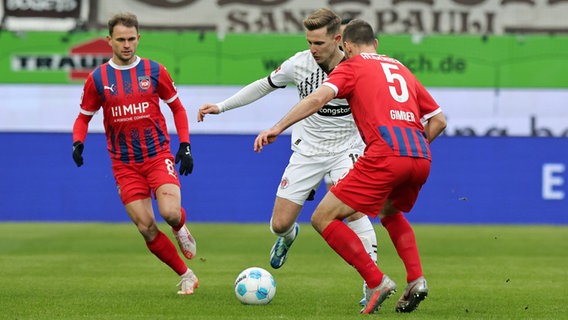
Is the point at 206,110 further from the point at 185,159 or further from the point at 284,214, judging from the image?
the point at 284,214

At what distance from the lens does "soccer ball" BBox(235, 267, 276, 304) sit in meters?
7.47

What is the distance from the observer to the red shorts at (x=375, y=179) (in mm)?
6676

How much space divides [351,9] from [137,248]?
11761 millimetres

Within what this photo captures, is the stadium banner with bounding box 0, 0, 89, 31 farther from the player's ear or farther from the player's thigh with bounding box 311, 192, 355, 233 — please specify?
the player's thigh with bounding box 311, 192, 355, 233

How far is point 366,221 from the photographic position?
7.94 metres

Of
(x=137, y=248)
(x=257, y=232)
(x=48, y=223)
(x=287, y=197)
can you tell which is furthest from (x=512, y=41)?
(x=287, y=197)

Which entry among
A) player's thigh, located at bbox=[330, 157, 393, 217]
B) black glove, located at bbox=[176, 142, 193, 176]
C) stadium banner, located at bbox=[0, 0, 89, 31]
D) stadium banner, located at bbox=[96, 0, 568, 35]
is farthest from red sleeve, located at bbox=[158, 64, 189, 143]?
stadium banner, located at bbox=[96, 0, 568, 35]

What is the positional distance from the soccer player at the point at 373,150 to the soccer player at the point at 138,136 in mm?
1789

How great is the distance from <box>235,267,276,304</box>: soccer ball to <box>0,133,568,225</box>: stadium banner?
10425 millimetres

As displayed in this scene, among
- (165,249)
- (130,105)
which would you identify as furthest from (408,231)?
(130,105)

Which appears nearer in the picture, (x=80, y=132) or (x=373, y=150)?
(x=373, y=150)

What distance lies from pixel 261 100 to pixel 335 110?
1346cm

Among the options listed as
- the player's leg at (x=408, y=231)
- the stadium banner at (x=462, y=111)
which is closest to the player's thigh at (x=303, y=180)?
the player's leg at (x=408, y=231)

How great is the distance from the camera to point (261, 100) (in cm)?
2184
